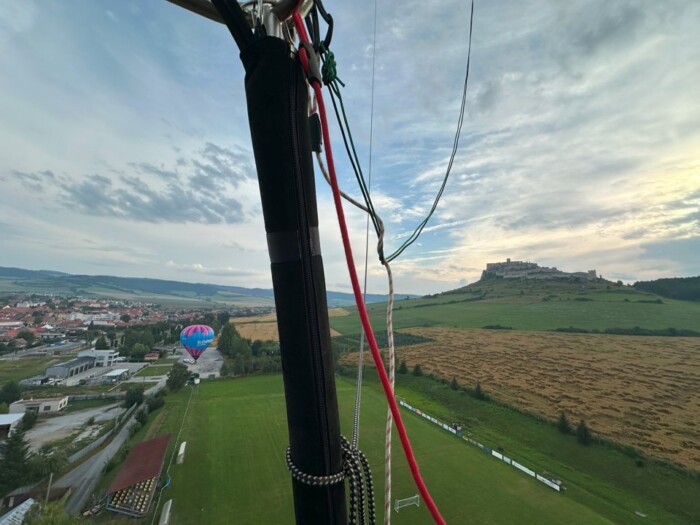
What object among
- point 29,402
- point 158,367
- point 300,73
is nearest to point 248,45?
point 300,73

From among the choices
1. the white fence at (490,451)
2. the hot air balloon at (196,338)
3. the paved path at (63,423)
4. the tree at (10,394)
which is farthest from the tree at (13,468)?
the white fence at (490,451)

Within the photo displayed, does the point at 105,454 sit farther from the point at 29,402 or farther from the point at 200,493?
the point at 29,402

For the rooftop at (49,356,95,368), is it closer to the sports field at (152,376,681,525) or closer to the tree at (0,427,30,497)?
the sports field at (152,376,681,525)

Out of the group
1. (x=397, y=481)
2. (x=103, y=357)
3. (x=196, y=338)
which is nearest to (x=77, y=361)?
(x=103, y=357)

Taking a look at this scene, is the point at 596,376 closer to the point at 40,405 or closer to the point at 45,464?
the point at 45,464

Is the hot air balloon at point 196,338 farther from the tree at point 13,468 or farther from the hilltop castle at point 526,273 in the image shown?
the hilltop castle at point 526,273
